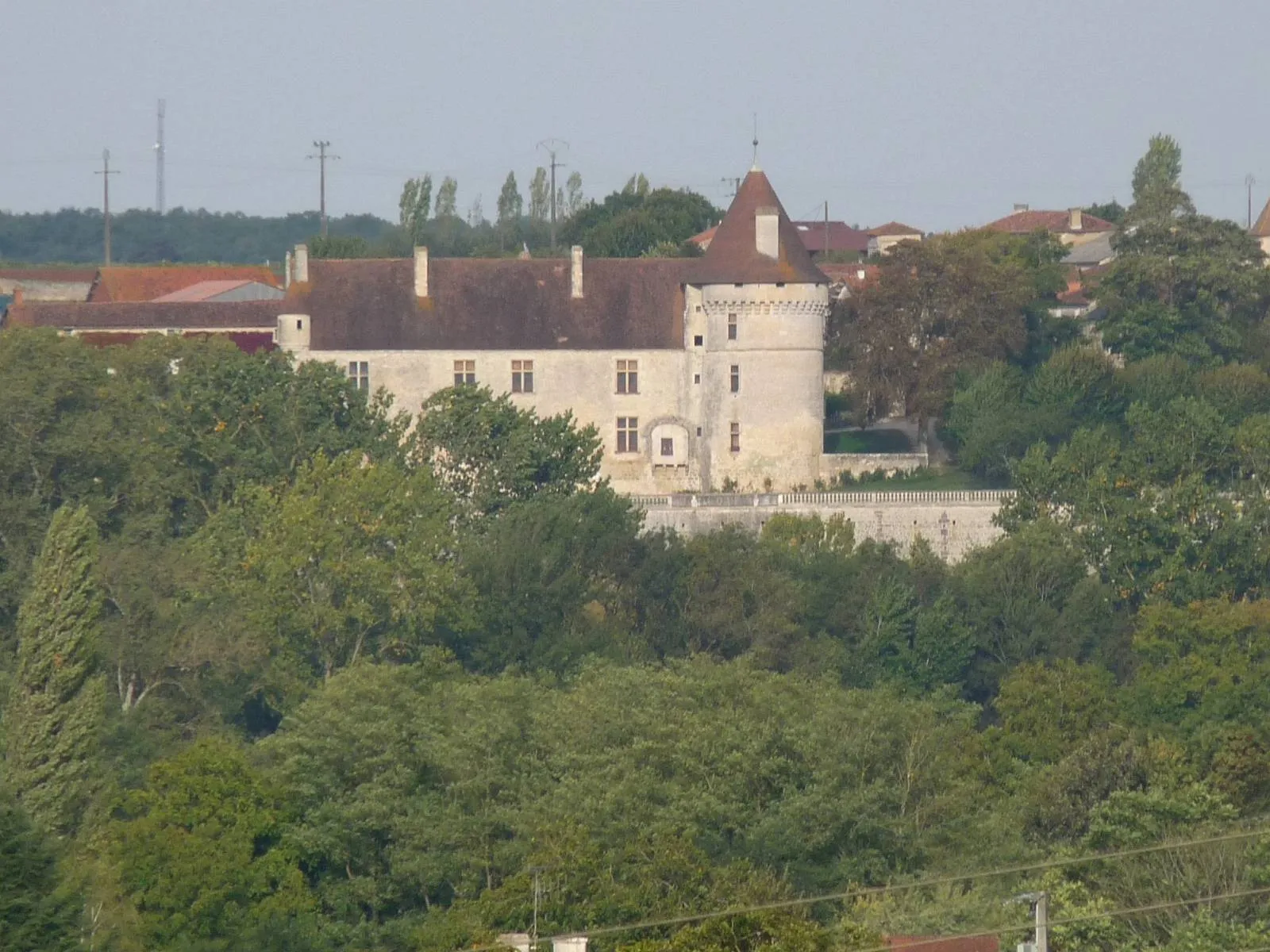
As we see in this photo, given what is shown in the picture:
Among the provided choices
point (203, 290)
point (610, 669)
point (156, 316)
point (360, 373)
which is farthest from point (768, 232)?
point (203, 290)

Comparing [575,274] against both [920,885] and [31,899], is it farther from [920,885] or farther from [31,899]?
[31,899]

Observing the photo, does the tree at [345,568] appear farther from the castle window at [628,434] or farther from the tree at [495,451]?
the castle window at [628,434]

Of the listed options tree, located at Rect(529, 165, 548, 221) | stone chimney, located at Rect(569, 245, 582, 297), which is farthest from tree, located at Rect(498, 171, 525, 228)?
stone chimney, located at Rect(569, 245, 582, 297)

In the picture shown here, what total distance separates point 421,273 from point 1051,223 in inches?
1292

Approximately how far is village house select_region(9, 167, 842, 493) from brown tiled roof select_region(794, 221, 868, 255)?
98.1 ft

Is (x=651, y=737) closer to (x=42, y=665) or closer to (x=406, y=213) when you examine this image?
(x=42, y=665)

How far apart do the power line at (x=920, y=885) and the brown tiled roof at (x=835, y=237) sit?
56.5m

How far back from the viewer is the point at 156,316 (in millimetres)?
71125

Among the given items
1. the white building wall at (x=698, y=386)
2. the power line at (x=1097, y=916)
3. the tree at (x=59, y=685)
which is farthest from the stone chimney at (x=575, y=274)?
the power line at (x=1097, y=916)

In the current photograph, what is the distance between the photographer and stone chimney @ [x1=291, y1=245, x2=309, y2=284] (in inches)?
2598

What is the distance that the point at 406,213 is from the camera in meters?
105

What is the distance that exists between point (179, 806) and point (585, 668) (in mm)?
10963

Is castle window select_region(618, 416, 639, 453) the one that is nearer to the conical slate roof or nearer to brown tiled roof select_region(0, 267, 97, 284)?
the conical slate roof

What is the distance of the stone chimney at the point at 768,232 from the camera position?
6444 centimetres
